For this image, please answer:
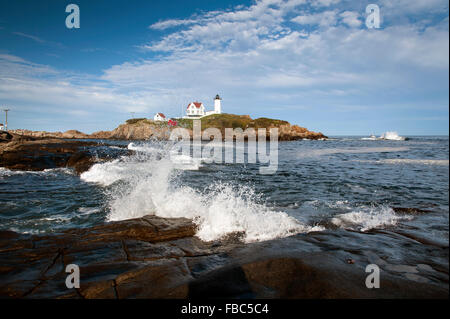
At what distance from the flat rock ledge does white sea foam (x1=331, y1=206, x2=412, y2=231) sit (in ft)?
3.50

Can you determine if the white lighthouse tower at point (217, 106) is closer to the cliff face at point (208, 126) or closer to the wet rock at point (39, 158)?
the cliff face at point (208, 126)

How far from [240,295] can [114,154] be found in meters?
19.4

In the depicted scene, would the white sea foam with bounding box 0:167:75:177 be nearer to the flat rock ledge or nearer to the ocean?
the ocean

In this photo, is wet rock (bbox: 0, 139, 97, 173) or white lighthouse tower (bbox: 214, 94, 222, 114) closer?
wet rock (bbox: 0, 139, 97, 173)

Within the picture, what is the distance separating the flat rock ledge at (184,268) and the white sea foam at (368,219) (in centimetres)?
107

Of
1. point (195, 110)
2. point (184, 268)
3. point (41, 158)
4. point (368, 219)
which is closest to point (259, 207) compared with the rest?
point (368, 219)

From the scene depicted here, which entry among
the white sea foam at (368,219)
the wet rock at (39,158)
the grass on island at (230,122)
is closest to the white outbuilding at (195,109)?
the grass on island at (230,122)

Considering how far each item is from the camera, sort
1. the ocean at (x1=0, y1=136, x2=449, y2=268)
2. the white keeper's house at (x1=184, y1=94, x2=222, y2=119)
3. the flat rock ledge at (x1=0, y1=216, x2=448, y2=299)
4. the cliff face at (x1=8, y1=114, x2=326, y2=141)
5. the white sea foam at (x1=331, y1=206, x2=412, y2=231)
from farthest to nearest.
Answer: the white keeper's house at (x1=184, y1=94, x2=222, y2=119)
the cliff face at (x1=8, y1=114, x2=326, y2=141)
the white sea foam at (x1=331, y1=206, x2=412, y2=231)
the ocean at (x1=0, y1=136, x2=449, y2=268)
the flat rock ledge at (x1=0, y1=216, x2=448, y2=299)

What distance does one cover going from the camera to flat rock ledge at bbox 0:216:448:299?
3.19 m

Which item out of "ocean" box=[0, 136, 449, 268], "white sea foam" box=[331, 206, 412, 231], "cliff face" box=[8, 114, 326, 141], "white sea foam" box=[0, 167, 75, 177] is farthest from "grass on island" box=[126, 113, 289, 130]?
"white sea foam" box=[331, 206, 412, 231]

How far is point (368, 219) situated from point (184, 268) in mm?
4991

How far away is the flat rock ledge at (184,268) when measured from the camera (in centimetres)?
319
